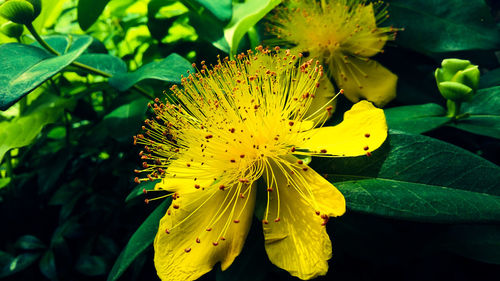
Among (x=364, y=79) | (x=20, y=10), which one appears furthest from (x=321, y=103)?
(x=20, y=10)

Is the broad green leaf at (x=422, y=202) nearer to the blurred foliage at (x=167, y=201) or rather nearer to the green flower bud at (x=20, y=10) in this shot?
the blurred foliage at (x=167, y=201)

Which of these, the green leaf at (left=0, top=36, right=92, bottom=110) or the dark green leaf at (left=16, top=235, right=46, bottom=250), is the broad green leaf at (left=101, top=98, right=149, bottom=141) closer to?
the green leaf at (left=0, top=36, right=92, bottom=110)

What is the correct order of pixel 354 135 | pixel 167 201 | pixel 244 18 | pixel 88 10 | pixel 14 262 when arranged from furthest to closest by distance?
pixel 14 262
pixel 88 10
pixel 244 18
pixel 167 201
pixel 354 135

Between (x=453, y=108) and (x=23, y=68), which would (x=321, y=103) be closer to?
(x=453, y=108)

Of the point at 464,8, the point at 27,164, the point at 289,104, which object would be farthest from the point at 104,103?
the point at 464,8

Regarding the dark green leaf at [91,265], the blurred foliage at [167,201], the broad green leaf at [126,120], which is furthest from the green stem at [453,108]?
the dark green leaf at [91,265]

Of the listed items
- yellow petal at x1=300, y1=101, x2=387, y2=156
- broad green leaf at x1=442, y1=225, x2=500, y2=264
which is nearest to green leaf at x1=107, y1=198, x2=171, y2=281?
yellow petal at x1=300, y1=101, x2=387, y2=156

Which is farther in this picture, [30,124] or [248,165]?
[30,124]

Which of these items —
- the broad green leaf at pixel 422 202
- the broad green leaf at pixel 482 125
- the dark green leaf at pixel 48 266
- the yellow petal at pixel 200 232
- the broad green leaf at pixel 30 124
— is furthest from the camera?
the dark green leaf at pixel 48 266
